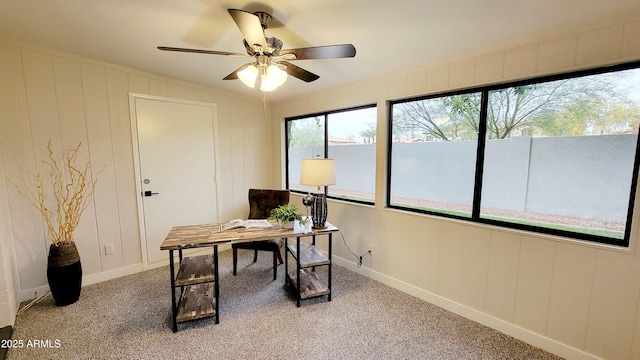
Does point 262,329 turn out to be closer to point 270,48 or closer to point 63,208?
point 270,48

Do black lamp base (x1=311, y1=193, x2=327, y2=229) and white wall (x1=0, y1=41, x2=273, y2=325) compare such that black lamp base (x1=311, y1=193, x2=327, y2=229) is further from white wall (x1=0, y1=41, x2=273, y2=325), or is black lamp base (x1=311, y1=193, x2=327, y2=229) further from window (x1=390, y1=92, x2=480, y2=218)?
white wall (x1=0, y1=41, x2=273, y2=325)

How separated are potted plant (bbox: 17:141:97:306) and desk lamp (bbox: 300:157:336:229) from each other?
2.19 metres

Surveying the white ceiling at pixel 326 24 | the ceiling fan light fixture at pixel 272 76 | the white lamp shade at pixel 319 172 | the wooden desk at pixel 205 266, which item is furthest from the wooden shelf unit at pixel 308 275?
the white ceiling at pixel 326 24

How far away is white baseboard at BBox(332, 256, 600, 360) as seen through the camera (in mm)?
1748

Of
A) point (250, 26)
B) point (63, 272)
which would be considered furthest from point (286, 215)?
point (63, 272)

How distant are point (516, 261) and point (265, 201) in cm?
260

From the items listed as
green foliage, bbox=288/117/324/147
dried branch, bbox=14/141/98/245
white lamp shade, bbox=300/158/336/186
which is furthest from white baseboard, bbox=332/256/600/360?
dried branch, bbox=14/141/98/245

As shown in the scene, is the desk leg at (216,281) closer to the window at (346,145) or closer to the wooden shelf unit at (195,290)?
the wooden shelf unit at (195,290)

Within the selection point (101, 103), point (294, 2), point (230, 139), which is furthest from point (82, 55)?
point (294, 2)

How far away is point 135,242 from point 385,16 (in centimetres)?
336

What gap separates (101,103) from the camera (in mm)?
2598

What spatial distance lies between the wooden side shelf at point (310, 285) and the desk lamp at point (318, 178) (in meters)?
0.60

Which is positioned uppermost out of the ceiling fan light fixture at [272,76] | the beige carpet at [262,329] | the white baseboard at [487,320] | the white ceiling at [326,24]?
the white ceiling at [326,24]

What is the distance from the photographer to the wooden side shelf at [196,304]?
6.63 feet
